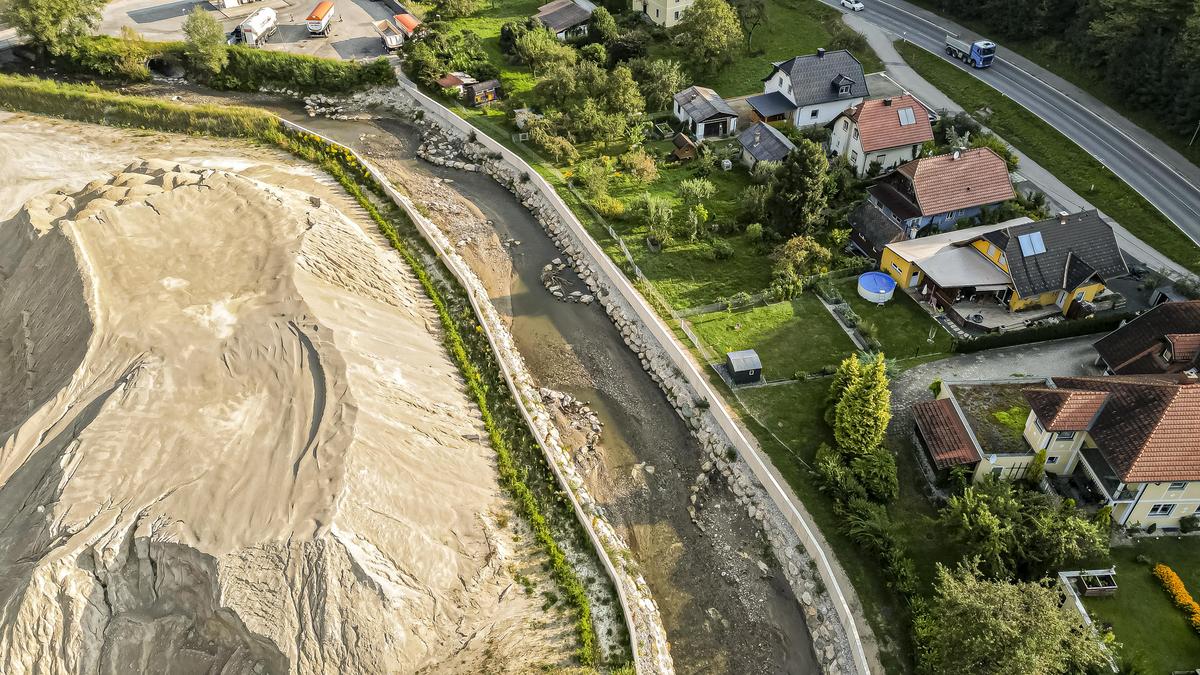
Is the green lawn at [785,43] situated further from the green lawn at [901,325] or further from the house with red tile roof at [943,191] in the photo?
the green lawn at [901,325]

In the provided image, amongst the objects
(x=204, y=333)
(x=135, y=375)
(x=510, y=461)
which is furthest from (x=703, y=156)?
(x=135, y=375)

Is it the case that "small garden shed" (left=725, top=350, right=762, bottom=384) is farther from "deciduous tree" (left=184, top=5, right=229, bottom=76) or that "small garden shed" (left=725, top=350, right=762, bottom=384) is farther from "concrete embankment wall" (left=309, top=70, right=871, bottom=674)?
"deciduous tree" (left=184, top=5, right=229, bottom=76)

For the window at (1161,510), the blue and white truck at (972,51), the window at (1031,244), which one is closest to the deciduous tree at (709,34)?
the blue and white truck at (972,51)

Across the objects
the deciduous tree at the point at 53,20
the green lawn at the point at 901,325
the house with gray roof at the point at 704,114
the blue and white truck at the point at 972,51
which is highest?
the deciduous tree at the point at 53,20

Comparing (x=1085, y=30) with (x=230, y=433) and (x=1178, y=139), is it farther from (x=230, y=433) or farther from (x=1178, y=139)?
(x=230, y=433)

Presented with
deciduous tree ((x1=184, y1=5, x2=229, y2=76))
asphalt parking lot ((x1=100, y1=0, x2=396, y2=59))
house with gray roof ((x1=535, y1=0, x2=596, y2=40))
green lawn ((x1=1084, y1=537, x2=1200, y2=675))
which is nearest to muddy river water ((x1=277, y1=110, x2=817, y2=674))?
green lawn ((x1=1084, y1=537, x2=1200, y2=675))

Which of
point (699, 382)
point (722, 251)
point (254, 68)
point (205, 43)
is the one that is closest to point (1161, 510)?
point (699, 382)
